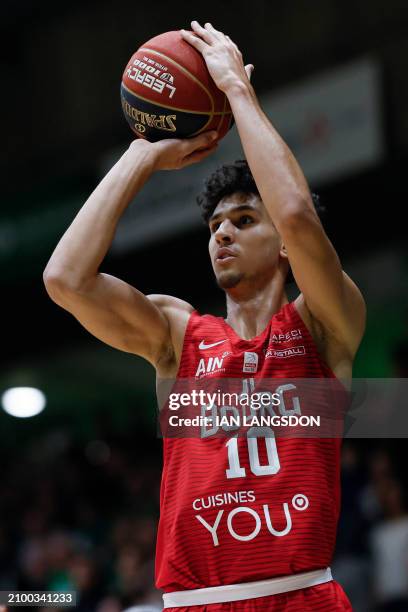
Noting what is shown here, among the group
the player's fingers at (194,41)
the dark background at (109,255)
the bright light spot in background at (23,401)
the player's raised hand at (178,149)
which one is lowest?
the bright light spot in background at (23,401)

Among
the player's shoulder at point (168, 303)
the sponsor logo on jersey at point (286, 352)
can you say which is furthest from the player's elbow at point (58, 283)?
the sponsor logo on jersey at point (286, 352)

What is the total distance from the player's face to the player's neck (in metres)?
0.06

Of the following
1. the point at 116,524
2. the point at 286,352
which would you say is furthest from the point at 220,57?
the point at 116,524

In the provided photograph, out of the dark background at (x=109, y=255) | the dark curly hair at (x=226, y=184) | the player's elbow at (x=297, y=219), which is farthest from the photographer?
the dark background at (x=109, y=255)

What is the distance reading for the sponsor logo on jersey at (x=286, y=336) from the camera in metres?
3.87

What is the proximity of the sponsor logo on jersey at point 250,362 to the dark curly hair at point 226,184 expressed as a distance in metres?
0.77

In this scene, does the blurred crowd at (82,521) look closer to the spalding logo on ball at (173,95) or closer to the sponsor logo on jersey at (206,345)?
the sponsor logo on jersey at (206,345)

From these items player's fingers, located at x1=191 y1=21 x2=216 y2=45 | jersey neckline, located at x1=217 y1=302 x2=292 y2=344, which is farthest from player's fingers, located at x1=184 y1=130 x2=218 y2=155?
jersey neckline, located at x1=217 y1=302 x2=292 y2=344

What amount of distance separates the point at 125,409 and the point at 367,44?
703 centimetres

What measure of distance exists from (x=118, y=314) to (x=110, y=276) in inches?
6.1

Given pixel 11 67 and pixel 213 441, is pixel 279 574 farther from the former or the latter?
pixel 11 67

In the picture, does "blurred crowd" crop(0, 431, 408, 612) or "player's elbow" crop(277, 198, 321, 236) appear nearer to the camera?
"player's elbow" crop(277, 198, 321, 236)

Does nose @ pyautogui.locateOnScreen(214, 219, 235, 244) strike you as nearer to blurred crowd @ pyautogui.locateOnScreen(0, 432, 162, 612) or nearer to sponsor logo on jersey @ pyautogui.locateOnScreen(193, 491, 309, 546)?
sponsor logo on jersey @ pyautogui.locateOnScreen(193, 491, 309, 546)

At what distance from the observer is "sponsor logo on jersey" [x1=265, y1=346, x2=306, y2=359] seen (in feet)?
12.5
